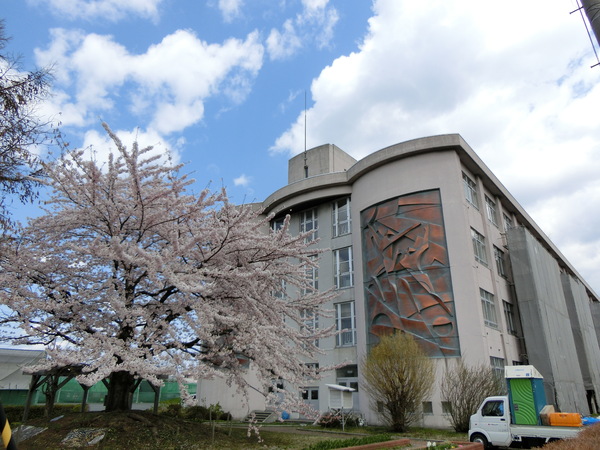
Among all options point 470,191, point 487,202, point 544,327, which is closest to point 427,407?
point 544,327

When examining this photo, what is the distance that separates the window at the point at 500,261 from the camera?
28.7 meters

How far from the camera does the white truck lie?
13078 millimetres

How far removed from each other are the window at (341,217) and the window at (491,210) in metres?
9.43

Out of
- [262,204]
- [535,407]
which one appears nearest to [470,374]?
[535,407]

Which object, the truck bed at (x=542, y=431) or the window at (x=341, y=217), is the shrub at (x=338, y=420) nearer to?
the truck bed at (x=542, y=431)

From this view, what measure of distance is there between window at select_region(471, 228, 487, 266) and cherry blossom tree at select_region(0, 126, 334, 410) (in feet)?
52.9

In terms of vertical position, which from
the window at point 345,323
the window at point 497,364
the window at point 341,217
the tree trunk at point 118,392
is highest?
the window at point 341,217

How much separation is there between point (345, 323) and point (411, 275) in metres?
6.35

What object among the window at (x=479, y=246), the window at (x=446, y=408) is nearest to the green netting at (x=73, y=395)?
the window at (x=446, y=408)

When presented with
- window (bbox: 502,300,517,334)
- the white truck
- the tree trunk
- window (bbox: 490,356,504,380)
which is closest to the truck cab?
the white truck

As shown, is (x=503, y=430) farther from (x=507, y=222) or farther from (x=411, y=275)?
(x=507, y=222)

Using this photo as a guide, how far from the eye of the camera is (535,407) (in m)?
13.9

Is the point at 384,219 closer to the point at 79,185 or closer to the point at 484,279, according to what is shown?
the point at 484,279

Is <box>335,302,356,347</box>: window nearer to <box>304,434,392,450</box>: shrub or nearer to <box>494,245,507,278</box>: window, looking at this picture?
<box>494,245,507,278</box>: window
